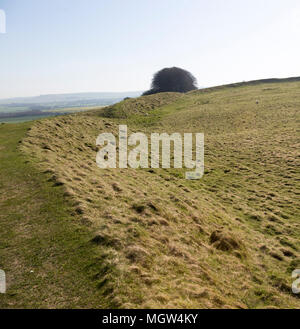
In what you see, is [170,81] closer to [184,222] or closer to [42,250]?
[184,222]

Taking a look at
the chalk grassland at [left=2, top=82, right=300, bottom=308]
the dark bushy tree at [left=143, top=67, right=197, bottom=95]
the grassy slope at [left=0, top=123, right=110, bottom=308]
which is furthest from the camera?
the dark bushy tree at [left=143, top=67, right=197, bottom=95]

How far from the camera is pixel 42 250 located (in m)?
7.87

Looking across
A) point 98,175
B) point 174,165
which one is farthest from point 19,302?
point 174,165

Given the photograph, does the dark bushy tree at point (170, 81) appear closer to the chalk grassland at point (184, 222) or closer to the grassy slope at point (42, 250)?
the chalk grassland at point (184, 222)

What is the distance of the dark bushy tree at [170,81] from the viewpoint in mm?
105938

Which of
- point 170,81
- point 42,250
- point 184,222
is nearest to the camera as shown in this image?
point 42,250

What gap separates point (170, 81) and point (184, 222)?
341 feet

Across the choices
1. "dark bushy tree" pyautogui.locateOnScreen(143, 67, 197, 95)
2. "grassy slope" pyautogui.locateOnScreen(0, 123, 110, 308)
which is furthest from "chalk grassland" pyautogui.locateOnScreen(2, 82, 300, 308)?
"dark bushy tree" pyautogui.locateOnScreen(143, 67, 197, 95)

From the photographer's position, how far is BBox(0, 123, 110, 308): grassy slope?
6230 millimetres

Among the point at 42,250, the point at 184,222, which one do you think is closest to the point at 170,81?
the point at 184,222

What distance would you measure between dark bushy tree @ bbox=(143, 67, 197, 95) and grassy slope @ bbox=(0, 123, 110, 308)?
10010 cm

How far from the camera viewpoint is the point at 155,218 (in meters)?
10.7

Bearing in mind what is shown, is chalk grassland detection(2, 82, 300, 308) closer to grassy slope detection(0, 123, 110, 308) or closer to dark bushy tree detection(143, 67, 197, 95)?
grassy slope detection(0, 123, 110, 308)

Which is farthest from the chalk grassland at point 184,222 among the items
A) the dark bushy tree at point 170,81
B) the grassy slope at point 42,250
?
the dark bushy tree at point 170,81
